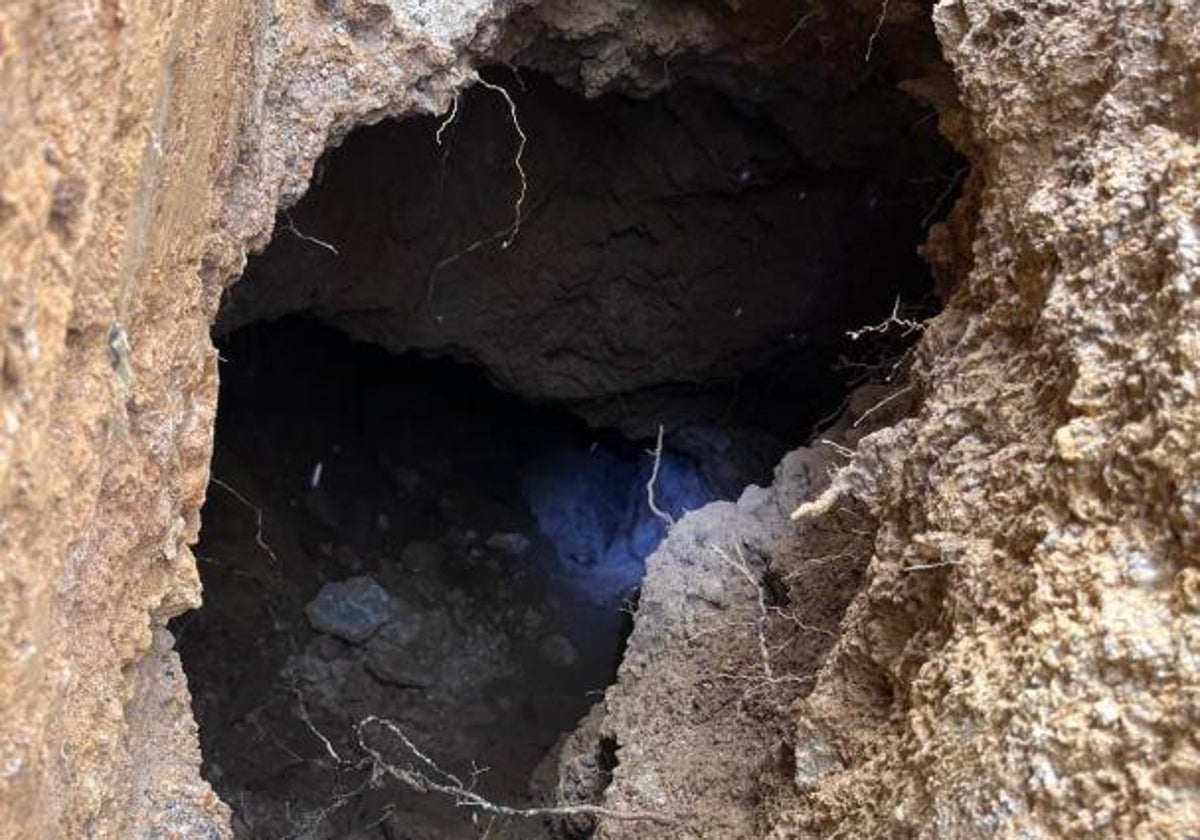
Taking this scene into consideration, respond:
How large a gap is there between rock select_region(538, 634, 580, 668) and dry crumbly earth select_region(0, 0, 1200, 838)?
204cm

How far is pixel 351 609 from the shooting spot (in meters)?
3.98

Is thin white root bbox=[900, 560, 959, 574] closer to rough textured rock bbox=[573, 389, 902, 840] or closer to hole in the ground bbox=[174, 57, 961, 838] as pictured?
rough textured rock bbox=[573, 389, 902, 840]

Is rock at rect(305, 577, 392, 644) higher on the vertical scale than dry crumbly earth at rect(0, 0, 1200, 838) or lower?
lower

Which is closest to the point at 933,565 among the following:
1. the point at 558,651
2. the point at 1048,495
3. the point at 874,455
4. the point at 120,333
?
the point at 1048,495

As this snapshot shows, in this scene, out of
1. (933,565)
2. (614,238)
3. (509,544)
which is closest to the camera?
(933,565)

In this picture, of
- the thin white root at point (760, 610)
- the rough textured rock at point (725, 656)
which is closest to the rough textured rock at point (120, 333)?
the rough textured rock at point (725, 656)

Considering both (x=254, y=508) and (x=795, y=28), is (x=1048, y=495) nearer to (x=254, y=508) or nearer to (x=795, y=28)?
(x=795, y=28)

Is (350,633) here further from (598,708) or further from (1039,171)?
(1039,171)

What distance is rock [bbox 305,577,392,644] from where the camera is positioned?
391 cm

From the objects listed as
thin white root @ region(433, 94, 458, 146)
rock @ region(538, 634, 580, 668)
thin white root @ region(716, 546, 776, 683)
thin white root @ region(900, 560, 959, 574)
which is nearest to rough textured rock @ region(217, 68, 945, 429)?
thin white root @ region(433, 94, 458, 146)

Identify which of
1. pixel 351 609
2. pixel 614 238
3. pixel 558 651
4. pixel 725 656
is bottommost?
pixel 558 651

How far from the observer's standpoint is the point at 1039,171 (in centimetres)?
163

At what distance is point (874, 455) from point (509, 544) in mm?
2810

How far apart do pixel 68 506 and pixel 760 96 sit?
8.01 feet
